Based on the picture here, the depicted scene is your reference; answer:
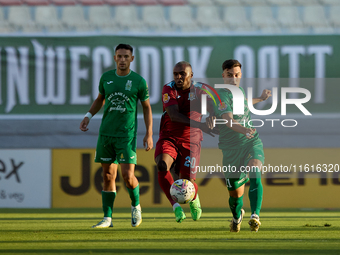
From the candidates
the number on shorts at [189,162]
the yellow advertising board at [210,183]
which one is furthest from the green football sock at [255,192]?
the yellow advertising board at [210,183]

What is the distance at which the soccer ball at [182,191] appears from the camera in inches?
203

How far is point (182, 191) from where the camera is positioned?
16.9 ft

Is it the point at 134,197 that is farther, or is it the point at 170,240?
the point at 134,197

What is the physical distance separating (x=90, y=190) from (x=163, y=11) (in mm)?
3670

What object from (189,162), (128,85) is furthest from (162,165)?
(128,85)

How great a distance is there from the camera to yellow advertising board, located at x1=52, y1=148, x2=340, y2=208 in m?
9.43

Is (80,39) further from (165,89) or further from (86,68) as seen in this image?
(165,89)

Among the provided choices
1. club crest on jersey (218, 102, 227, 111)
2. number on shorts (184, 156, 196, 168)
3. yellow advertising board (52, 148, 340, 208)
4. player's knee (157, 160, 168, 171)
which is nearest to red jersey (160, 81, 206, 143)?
number on shorts (184, 156, 196, 168)

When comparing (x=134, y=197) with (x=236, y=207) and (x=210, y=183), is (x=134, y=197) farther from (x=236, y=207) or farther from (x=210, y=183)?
(x=210, y=183)

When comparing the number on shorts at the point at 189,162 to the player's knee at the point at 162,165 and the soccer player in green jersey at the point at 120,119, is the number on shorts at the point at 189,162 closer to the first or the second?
the player's knee at the point at 162,165

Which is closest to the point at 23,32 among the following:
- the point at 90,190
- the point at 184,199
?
the point at 90,190

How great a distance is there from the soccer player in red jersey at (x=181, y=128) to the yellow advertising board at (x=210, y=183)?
13.2ft

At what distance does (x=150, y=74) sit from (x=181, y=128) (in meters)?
5.05

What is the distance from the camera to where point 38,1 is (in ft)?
35.8
